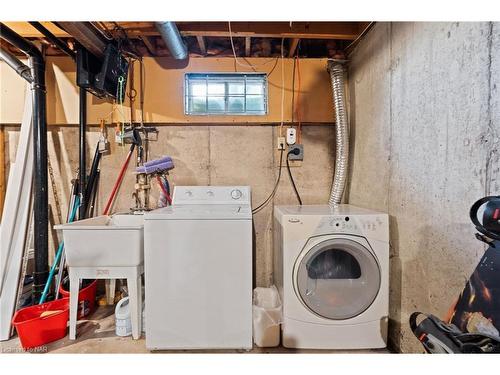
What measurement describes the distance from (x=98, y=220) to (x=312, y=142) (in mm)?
2036

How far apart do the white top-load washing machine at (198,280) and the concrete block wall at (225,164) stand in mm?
837

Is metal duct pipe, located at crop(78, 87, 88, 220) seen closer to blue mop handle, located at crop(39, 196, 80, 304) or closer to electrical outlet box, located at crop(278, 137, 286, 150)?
blue mop handle, located at crop(39, 196, 80, 304)

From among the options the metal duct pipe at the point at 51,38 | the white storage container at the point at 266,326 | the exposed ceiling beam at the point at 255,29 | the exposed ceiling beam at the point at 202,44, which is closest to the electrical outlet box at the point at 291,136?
the exposed ceiling beam at the point at 255,29

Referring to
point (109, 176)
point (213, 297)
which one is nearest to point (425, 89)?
point (213, 297)

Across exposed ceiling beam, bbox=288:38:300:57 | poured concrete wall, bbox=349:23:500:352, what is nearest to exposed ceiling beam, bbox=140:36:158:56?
exposed ceiling beam, bbox=288:38:300:57

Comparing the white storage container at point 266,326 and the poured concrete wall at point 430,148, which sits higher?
the poured concrete wall at point 430,148

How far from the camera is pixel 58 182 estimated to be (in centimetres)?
226

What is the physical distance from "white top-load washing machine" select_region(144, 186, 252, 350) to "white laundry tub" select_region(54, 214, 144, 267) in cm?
18

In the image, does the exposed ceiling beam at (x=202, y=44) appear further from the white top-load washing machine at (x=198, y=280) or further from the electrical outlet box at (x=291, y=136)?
the white top-load washing machine at (x=198, y=280)

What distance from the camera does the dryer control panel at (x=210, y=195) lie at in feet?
6.70

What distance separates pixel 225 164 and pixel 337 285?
141 centimetres

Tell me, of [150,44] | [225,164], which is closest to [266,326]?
[225,164]

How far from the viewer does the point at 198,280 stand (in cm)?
147

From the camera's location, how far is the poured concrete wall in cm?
98
